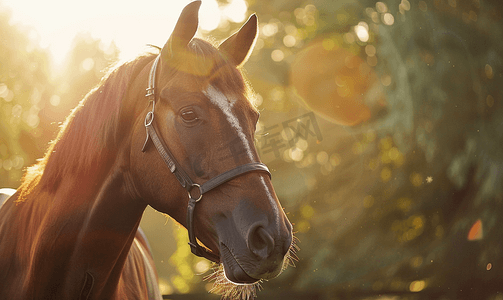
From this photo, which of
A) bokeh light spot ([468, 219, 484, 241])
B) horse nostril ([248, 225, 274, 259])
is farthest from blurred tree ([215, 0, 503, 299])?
horse nostril ([248, 225, 274, 259])

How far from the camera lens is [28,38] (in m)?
9.21

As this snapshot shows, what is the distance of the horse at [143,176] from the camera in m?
1.59

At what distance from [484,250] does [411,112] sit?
3.32 m

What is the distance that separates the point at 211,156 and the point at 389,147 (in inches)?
256

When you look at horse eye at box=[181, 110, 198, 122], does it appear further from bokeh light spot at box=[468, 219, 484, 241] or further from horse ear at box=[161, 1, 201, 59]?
bokeh light spot at box=[468, 219, 484, 241]

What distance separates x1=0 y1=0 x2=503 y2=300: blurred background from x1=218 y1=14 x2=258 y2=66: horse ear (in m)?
4.44

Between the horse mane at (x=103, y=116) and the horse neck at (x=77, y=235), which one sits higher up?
the horse mane at (x=103, y=116)

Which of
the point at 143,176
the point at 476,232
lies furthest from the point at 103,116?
the point at 476,232

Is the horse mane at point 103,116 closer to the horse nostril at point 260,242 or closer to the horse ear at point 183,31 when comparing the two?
the horse ear at point 183,31

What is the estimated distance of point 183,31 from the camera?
1.77 meters

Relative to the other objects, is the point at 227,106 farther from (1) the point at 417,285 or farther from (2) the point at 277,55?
(1) the point at 417,285

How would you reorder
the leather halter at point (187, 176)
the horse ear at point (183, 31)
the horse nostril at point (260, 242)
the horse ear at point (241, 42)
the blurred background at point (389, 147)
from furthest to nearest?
the blurred background at point (389, 147) → the horse ear at point (241, 42) → the horse ear at point (183, 31) → the leather halter at point (187, 176) → the horse nostril at point (260, 242)

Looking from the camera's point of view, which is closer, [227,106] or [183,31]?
[227,106]

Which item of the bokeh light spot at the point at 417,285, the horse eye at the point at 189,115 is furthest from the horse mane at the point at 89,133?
the bokeh light spot at the point at 417,285
